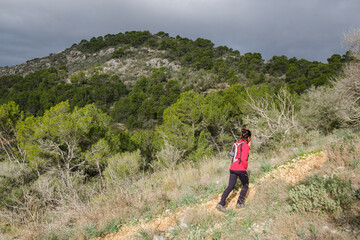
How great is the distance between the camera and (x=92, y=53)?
2945 inches

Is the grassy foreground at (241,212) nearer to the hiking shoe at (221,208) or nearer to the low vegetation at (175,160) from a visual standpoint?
the low vegetation at (175,160)

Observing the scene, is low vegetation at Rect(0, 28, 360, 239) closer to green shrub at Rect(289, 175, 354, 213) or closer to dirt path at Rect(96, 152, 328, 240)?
green shrub at Rect(289, 175, 354, 213)

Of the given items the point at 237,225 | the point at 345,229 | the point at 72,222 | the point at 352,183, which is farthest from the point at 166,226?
the point at 352,183

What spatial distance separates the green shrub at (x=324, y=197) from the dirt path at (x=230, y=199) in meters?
1.01

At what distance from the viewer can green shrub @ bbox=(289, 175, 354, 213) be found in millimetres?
2275

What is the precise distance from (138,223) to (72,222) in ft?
4.82

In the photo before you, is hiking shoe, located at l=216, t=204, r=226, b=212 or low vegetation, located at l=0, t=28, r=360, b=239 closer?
low vegetation, located at l=0, t=28, r=360, b=239

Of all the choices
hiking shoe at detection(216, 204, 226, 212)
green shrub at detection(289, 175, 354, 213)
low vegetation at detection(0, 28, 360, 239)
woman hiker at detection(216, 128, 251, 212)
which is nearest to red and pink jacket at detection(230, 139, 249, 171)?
woman hiker at detection(216, 128, 251, 212)

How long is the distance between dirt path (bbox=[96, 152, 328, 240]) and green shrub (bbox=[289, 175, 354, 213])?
3.33ft

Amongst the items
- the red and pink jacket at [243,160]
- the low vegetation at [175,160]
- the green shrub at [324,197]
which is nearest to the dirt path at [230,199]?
the low vegetation at [175,160]

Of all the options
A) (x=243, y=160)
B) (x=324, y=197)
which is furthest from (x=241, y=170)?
(x=324, y=197)

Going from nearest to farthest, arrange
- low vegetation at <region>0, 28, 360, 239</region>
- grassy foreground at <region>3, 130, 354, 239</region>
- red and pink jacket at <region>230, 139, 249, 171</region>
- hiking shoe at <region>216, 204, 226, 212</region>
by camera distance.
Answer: grassy foreground at <region>3, 130, 354, 239</region> < low vegetation at <region>0, 28, 360, 239</region> < hiking shoe at <region>216, 204, 226, 212</region> < red and pink jacket at <region>230, 139, 249, 171</region>

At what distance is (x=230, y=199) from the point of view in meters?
3.80

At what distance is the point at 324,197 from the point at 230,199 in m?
1.72
